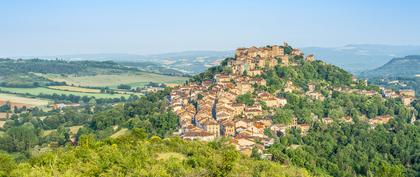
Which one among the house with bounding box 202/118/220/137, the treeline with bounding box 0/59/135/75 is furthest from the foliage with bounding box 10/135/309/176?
the treeline with bounding box 0/59/135/75

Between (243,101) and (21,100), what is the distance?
67360 mm

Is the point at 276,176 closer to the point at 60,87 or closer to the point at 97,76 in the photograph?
the point at 60,87

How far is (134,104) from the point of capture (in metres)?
92.2

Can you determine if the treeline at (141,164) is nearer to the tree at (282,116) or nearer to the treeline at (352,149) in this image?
the treeline at (352,149)

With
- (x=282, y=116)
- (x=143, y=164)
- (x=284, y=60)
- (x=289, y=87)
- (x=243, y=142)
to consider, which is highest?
(x=284, y=60)

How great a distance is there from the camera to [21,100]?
12569 centimetres

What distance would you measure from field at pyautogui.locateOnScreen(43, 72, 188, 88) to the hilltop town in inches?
2603

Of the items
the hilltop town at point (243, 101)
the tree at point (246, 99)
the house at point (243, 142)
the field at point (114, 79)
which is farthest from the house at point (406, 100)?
the field at point (114, 79)

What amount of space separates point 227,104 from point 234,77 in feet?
44.1

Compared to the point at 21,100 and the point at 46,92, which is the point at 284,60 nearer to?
the point at 21,100

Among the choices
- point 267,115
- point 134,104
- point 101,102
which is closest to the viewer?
point 267,115

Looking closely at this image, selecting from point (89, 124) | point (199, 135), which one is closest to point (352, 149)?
point (199, 135)

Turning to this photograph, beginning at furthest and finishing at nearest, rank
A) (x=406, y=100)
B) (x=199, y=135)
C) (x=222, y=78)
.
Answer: (x=406, y=100) < (x=222, y=78) < (x=199, y=135)

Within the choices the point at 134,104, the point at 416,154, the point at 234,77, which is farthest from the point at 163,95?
the point at 416,154
